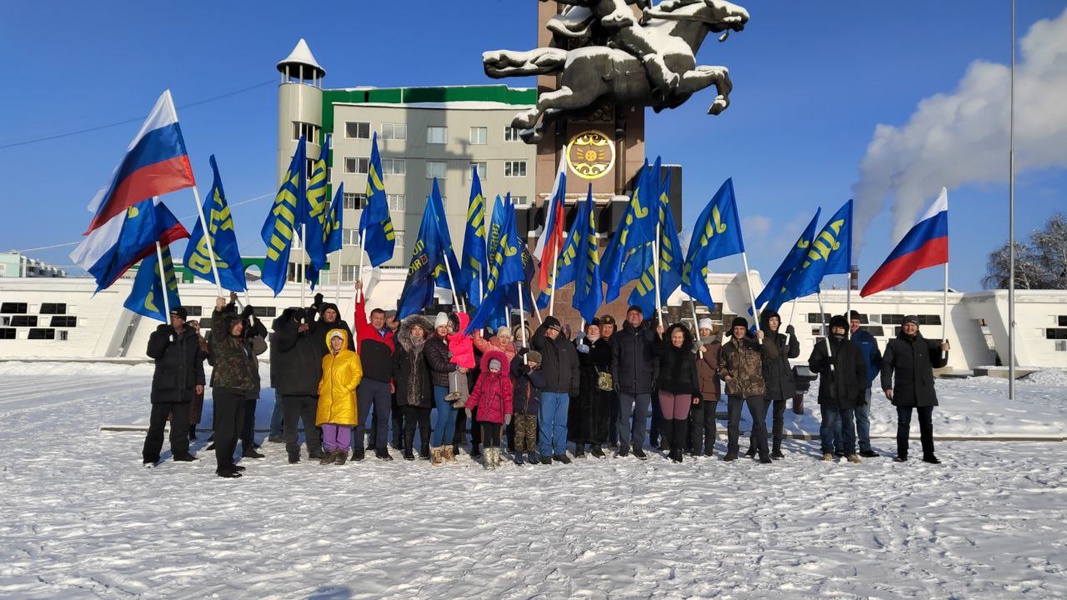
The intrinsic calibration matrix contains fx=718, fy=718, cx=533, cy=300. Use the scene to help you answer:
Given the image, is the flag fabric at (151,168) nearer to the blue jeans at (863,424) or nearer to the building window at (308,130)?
the blue jeans at (863,424)

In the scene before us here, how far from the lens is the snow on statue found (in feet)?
60.3

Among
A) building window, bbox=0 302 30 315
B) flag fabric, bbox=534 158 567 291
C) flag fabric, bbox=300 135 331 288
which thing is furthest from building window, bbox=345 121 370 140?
flag fabric, bbox=534 158 567 291

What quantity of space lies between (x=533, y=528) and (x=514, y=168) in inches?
1899

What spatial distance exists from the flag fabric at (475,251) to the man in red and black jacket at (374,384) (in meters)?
3.33

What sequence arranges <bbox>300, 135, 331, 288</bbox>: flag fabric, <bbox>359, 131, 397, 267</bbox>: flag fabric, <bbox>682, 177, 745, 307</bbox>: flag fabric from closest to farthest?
<bbox>682, 177, 745, 307</bbox>: flag fabric, <bbox>300, 135, 331, 288</bbox>: flag fabric, <bbox>359, 131, 397, 267</bbox>: flag fabric

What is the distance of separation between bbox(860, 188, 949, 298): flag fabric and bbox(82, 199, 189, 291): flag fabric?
33.6 ft

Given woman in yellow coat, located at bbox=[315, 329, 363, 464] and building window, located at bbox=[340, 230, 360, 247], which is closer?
woman in yellow coat, located at bbox=[315, 329, 363, 464]

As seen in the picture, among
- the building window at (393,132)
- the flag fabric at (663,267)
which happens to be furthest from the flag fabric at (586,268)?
the building window at (393,132)

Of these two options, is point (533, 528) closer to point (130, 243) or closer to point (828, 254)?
point (828, 254)

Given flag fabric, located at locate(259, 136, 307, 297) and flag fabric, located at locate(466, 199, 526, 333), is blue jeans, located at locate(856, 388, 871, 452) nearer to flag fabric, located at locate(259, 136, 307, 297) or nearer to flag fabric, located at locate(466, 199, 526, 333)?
flag fabric, located at locate(466, 199, 526, 333)

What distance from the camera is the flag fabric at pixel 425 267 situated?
1249 centimetres

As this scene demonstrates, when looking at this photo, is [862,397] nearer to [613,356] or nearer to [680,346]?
[680,346]

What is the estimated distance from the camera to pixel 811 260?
1027cm

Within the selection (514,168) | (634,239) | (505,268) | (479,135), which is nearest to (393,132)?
(479,135)
